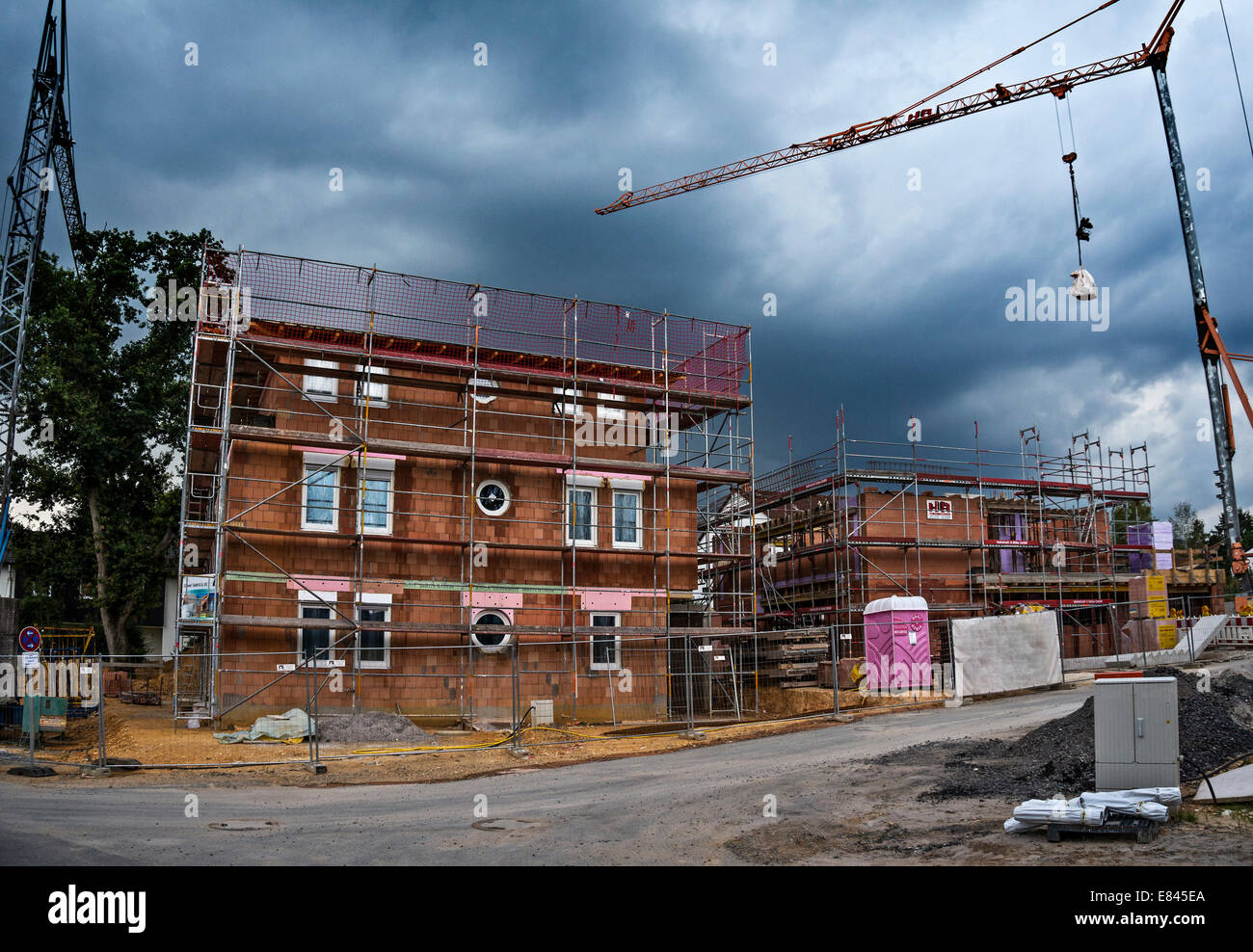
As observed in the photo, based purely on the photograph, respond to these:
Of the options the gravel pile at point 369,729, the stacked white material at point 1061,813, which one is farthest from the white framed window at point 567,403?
the stacked white material at point 1061,813

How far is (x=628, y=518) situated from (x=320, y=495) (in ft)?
29.1

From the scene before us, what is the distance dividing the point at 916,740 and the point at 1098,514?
2591cm

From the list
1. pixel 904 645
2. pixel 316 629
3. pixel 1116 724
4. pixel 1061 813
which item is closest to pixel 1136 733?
A: pixel 1116 724

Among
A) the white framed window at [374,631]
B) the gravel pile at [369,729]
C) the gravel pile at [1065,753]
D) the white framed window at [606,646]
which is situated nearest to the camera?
the gravel pile at [1065,753]

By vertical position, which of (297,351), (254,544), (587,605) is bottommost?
(587,605)

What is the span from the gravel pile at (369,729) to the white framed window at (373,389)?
324 inches

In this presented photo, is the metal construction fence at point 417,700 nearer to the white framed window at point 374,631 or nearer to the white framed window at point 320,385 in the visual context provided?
the white framed window at point 374,631

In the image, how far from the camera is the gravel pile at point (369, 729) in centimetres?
2045

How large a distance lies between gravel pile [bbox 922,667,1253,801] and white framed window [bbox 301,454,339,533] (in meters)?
16.3

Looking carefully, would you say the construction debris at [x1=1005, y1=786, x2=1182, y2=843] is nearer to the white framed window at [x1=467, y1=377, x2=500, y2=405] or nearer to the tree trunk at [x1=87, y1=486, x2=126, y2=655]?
the white framed window at [x1=467, y1=377, x2=500, y2=405]

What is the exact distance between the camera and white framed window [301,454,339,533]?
79.3 feet
